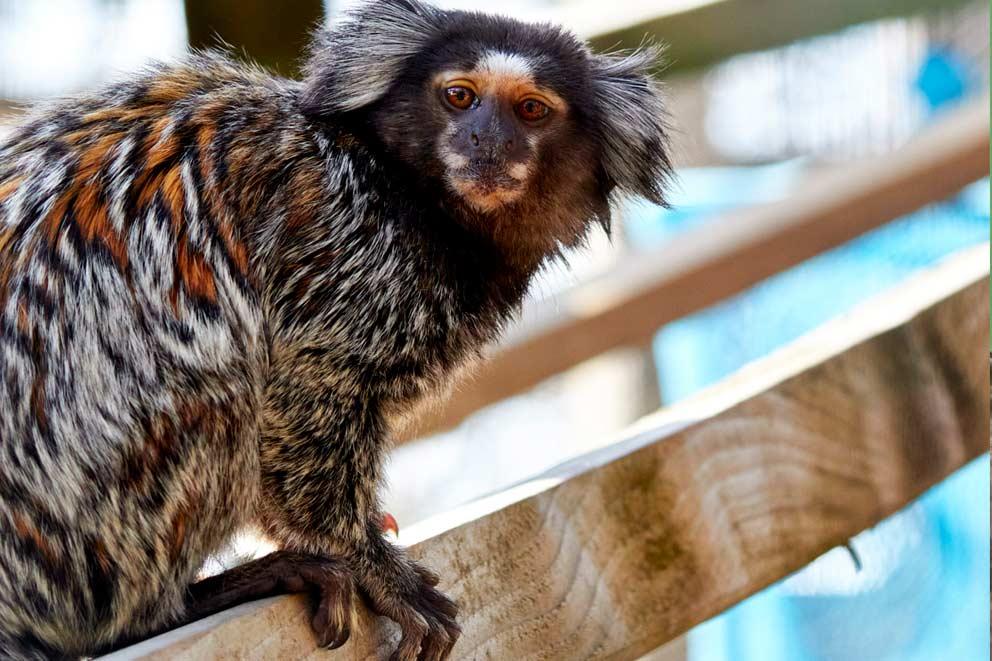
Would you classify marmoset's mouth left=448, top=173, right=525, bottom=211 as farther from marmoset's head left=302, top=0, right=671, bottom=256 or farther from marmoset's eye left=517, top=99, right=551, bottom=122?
marmoset's eye left=517, top=99, right=551, bottom=122

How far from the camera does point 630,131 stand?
2.49 m

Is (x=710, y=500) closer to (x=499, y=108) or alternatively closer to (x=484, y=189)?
(x=484, y=189)

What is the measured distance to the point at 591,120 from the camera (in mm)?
2486

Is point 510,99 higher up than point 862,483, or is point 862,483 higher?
point 510,99

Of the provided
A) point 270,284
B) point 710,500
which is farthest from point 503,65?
point 710,500

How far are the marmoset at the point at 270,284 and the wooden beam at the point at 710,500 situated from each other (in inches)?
3.8

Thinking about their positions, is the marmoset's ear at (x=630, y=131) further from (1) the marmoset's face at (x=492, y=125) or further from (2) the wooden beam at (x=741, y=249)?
(2) the wooden beam at (x=741, y=249)

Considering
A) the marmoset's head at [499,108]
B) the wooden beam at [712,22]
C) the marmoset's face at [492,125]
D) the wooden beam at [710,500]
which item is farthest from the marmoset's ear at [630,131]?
the wooden beam at [712,22]

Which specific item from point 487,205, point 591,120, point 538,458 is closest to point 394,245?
point 487,205

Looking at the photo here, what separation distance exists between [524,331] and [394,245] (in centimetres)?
130

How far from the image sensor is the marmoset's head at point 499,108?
7.42 ft

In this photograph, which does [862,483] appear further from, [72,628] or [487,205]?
[72,628]

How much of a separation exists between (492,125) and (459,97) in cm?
10

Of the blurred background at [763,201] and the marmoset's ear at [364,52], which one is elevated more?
the marmoset's ear at [364,52]
